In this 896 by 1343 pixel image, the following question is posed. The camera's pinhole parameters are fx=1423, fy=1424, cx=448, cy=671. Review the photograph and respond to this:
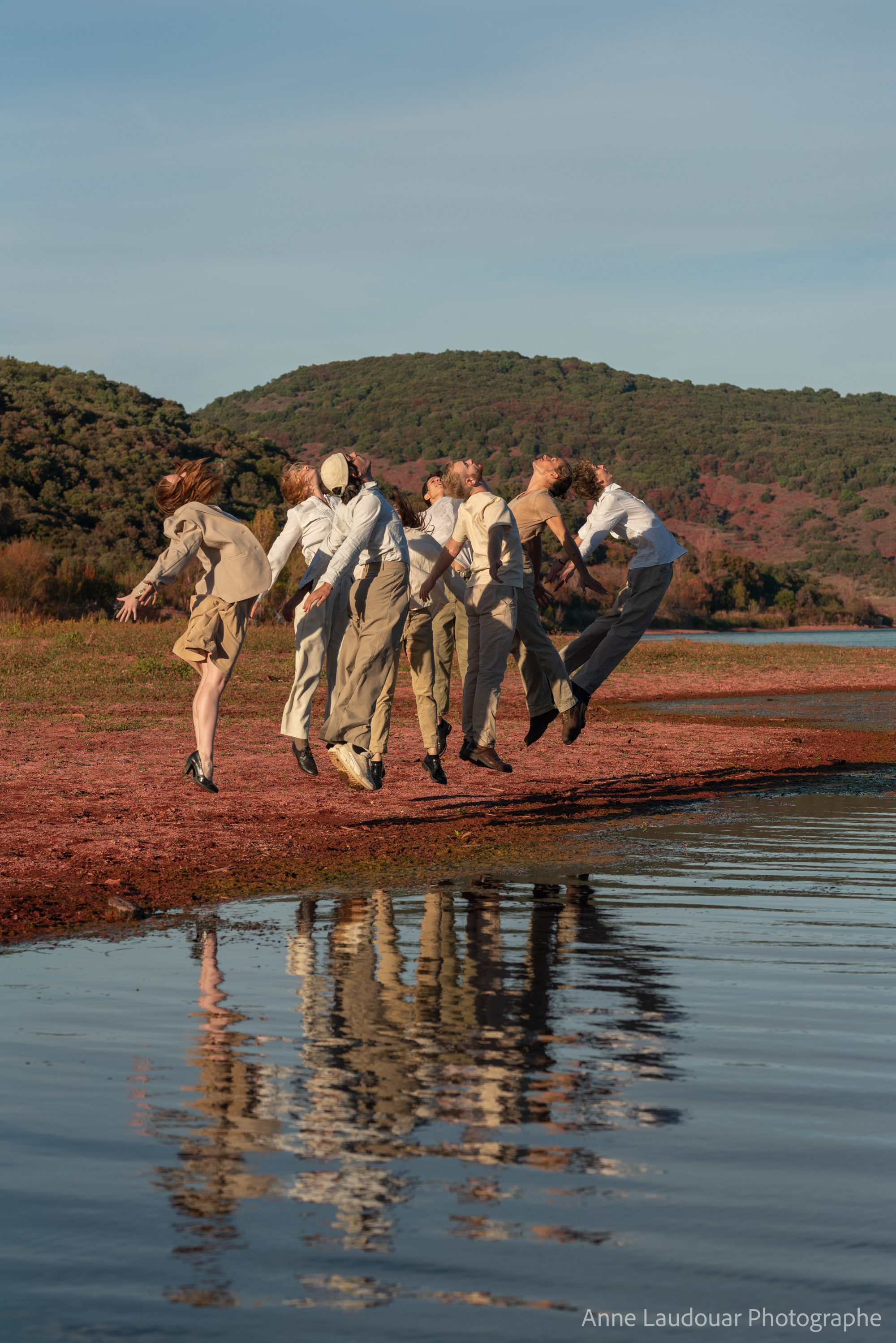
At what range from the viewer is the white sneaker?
924 cm

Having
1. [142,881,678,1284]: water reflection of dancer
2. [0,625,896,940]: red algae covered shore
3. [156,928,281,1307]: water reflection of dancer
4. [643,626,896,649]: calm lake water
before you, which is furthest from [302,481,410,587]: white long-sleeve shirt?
[643,626,896,649]: calm lake water

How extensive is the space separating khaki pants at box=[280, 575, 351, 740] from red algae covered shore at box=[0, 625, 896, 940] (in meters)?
0.83

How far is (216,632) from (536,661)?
2.61 m

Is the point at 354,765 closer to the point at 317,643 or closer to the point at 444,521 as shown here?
the point at 317,643

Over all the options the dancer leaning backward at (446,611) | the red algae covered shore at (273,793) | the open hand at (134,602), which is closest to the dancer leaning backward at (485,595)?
the dancer leaning backward at (446,611)

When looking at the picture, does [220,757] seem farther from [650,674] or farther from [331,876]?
[650,674]

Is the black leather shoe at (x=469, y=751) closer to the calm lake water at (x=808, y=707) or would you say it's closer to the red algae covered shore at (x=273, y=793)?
the red algae covered shore at (x=273, y=793)

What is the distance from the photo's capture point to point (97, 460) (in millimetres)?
63000

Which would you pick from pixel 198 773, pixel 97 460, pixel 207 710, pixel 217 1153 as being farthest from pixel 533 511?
pixel 97 460

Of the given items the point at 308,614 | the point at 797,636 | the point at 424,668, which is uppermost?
the point at 308,614

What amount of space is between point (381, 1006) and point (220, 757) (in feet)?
27.5

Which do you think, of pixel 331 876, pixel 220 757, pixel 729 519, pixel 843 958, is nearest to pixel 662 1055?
pixel 843 958

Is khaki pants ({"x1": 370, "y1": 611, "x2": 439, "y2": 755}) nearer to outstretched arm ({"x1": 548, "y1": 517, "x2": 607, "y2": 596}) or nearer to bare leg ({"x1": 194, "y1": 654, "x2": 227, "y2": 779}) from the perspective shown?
outstretched arm ({"x1": 548, "y1": 517, "x2": 607, "y2": 596})

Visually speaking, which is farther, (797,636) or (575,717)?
(797,636)
